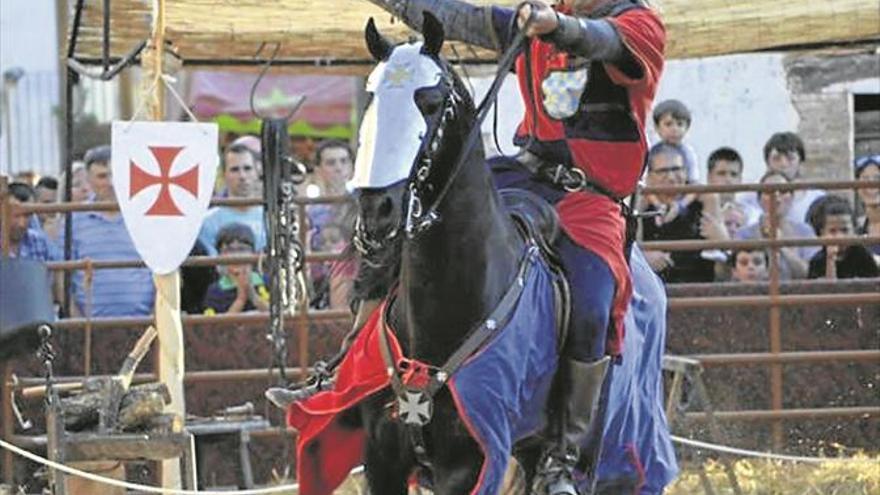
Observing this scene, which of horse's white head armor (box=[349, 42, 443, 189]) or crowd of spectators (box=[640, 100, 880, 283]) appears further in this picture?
crowd of spectators (box=[640, 100, 880, 283])

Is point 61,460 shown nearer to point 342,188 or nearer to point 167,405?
point 167,405

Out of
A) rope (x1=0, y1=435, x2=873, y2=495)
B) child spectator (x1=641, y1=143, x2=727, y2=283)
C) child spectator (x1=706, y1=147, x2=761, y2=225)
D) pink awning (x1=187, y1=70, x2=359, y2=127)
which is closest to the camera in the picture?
rope (x1=0, y1=435, x2=873, y2=495)

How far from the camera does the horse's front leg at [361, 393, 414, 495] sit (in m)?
8.00

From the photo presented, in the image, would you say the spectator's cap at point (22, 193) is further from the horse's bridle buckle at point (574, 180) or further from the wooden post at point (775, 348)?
the horse's bridle buckle at point (574, 180)

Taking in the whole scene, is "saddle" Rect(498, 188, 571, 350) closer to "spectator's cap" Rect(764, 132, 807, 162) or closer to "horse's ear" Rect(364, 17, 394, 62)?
"horse's ear" Rect(364, 17, 394, 62)

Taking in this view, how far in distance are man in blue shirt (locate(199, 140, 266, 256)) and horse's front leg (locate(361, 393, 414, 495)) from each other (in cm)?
637

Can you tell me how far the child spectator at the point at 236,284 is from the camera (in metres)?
13.8

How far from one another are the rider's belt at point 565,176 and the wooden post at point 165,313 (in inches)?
145

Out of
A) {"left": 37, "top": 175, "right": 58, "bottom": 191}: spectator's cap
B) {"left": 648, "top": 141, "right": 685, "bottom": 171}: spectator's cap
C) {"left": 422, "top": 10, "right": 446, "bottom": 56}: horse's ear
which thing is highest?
{"left": 422, "top": 10, "right": 446, "bottom": 56}: horse's ear

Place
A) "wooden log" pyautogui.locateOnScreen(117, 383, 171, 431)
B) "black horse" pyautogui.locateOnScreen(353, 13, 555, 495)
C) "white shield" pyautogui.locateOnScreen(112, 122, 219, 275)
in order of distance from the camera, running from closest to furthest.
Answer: "black horse" pyautogui.locateOnScreen(353, 13, 555, 495), "wooden log" pyautogui.locateOnScreen(117, 383, 171, 431), "white shield" pyautogui.locateOnScreen(112, 122, 219, 275)

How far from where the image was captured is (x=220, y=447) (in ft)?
43.4

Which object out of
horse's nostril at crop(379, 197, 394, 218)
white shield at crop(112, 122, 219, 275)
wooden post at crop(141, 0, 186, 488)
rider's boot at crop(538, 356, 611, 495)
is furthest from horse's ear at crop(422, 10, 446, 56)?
wooden post at crop(141, 0, 186, 488)

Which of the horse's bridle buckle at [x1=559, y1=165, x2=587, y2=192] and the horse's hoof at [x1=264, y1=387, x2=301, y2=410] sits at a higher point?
the horse's bridle buckle at [x1=559, y1=165, x2=587, y2=192]

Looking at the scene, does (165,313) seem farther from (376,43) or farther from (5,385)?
(376,43)
